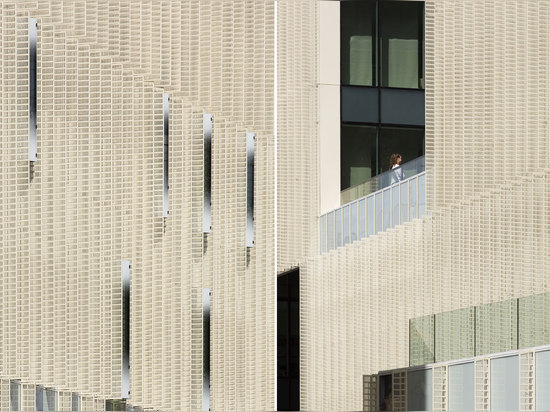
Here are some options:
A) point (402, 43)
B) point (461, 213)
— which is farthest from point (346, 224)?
point (402, 43)

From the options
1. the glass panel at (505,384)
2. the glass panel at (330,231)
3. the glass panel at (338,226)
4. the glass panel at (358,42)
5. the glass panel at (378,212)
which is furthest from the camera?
the glass panel at (358,42)

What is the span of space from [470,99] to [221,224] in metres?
5.59

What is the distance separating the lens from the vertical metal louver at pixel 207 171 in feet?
84.2

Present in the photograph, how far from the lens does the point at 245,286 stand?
1018 inches

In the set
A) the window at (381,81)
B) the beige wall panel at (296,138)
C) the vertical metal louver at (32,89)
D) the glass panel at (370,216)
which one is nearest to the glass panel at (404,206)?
the glass panel at (370,216)

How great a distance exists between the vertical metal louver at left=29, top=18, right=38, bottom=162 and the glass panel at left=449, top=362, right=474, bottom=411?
344 inches

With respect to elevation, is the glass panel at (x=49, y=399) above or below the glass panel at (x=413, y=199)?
below

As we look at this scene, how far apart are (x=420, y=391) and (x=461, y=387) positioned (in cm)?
176

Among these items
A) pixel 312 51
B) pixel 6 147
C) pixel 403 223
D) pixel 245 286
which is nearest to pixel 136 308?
pixel 245 286

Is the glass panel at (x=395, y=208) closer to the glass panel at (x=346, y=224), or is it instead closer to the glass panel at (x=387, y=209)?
the glass panel at (x=387, y=209)

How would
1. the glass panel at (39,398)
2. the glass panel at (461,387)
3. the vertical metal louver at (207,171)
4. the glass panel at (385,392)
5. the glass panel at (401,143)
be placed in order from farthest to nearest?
the glass panel at (401,143) < the vertical metal louver at (207,171) < the glass panel at (385,392) < the glass panel at (39,398) < the glass panel at (461,387)

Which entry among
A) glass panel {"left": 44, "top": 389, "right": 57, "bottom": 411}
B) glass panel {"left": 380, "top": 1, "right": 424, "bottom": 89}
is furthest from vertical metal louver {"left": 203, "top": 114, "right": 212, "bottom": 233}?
glass panel {"left": 380, "top": 1, "right": 424, "bottom": 89}

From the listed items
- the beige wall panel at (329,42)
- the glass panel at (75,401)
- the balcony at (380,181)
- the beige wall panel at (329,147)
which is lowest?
the glass panel at (75,401)

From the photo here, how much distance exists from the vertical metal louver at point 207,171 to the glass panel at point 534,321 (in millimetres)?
7001
